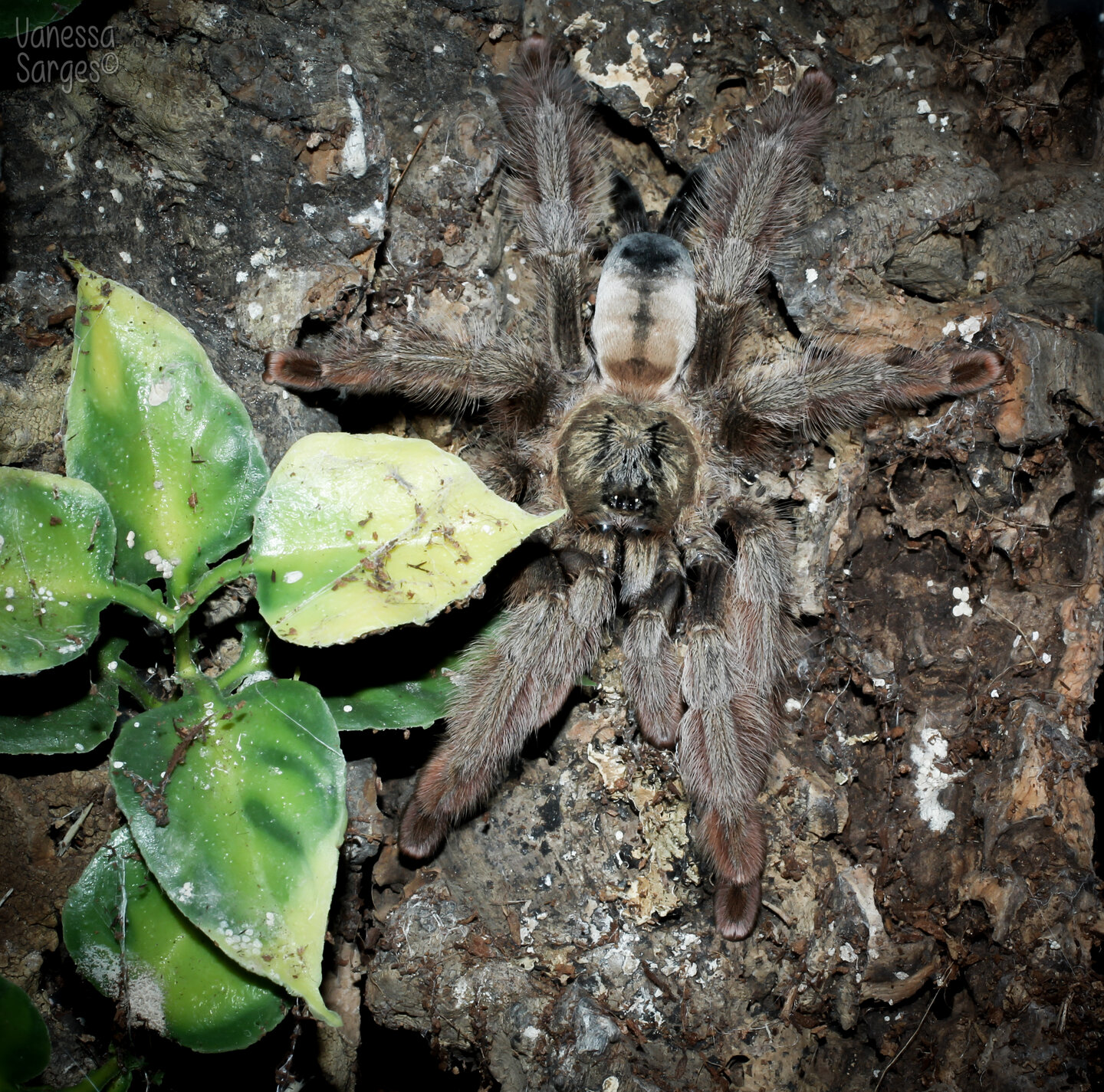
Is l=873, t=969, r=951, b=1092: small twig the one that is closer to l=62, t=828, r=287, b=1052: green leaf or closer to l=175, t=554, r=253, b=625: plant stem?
l=62, t=828, r=287, b=1052: green leaf

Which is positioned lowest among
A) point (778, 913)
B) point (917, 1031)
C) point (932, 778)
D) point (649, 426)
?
point (917, 1031)

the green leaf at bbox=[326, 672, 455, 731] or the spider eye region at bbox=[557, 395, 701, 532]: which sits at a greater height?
the spider eye region at bbox=[557, 395, 701, 532]

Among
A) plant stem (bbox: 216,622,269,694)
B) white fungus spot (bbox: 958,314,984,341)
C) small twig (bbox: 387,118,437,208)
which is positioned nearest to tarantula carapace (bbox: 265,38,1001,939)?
white fungus spot (bbox: 958,314,984,341)

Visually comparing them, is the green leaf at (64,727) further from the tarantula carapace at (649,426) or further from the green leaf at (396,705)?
the tarantula carapace at (649,426)

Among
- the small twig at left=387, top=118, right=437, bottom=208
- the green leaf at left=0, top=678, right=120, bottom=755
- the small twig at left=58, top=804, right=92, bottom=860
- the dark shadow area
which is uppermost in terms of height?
the dark shadow area

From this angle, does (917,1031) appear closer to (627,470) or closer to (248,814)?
(627,470)

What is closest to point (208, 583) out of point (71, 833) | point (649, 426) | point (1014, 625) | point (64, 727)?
point (64, 727)
